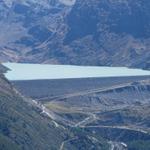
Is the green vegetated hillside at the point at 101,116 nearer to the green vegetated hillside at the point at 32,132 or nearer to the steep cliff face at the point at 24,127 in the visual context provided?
the green vegetated hillside at the point at 32,132

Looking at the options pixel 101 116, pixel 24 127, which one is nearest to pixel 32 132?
pixel 24 127

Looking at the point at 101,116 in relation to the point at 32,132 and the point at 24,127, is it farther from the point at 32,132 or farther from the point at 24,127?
the point at 32,132

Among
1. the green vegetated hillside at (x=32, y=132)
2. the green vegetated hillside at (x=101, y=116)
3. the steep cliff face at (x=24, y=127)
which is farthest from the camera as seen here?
the green vegetated hillside at (x=101, y=116)

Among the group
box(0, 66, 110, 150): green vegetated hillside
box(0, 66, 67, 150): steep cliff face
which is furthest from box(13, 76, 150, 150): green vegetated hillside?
box(0, 66, 67, 150): steep cliff face

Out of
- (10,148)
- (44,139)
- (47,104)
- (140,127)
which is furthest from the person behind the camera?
(47,104)

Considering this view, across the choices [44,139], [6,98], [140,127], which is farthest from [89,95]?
[44,139]

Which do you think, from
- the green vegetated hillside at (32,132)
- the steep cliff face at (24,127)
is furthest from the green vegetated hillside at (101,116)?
the steep cliff face at (24,127)

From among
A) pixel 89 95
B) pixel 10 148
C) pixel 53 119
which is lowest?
pixel 89 95

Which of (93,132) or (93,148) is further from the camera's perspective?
(93,132)

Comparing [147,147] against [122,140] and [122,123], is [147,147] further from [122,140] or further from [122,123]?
[122,123]

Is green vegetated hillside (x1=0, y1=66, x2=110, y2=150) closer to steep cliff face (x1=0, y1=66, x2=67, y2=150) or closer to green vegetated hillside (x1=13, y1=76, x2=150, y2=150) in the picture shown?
steep cliff face (x1=0, y1=66, x2=67, y2=150)

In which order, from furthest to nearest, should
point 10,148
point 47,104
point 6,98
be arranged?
point 47,104
point 6,98
point 10,148
